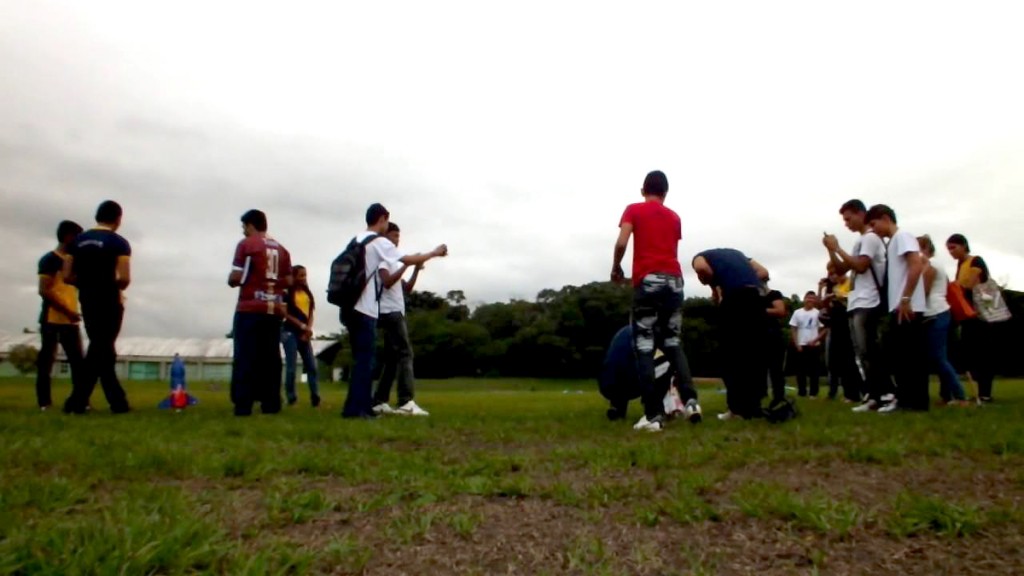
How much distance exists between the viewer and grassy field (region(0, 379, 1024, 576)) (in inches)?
111

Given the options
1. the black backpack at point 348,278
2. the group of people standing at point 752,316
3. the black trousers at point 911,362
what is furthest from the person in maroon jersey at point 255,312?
the black trousers at point 911,362

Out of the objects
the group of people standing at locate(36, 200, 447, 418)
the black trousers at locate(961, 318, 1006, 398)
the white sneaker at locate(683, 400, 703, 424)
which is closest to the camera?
the white sneaker at locate(683, 400, 703, 424)

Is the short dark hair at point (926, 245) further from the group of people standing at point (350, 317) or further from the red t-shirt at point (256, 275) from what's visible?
the red t-shirt at point (256, 275)

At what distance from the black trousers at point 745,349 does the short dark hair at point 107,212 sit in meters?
6.24

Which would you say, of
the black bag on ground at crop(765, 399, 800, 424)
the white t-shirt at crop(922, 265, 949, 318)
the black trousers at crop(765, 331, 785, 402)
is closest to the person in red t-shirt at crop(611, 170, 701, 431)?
the black bag on ground at crop(765, 399, 800, 424)

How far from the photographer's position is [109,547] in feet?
9.11

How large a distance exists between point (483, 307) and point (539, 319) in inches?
502

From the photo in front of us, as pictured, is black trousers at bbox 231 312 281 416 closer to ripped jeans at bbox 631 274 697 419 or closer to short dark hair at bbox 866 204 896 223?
ripped jeans at bbox 631 274 697 419

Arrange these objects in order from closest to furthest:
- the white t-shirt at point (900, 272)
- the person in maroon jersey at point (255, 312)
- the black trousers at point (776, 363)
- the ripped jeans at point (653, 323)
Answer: the ripped jeans at point (653, 323) → the white t-shirt at point (900, 272) → the person in maroon jersey at point (255, 312) → the black trousers at point (776, 363)

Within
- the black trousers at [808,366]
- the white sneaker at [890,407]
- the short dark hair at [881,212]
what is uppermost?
the short dark hair at [881,212]

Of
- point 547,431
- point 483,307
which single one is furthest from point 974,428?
point 483,307

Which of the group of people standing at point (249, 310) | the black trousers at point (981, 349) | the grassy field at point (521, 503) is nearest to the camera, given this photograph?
the grassy field at point (521, 503)

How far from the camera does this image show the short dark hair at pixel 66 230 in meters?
9.10

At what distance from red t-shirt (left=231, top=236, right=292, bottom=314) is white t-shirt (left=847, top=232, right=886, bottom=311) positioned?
5.89 m
